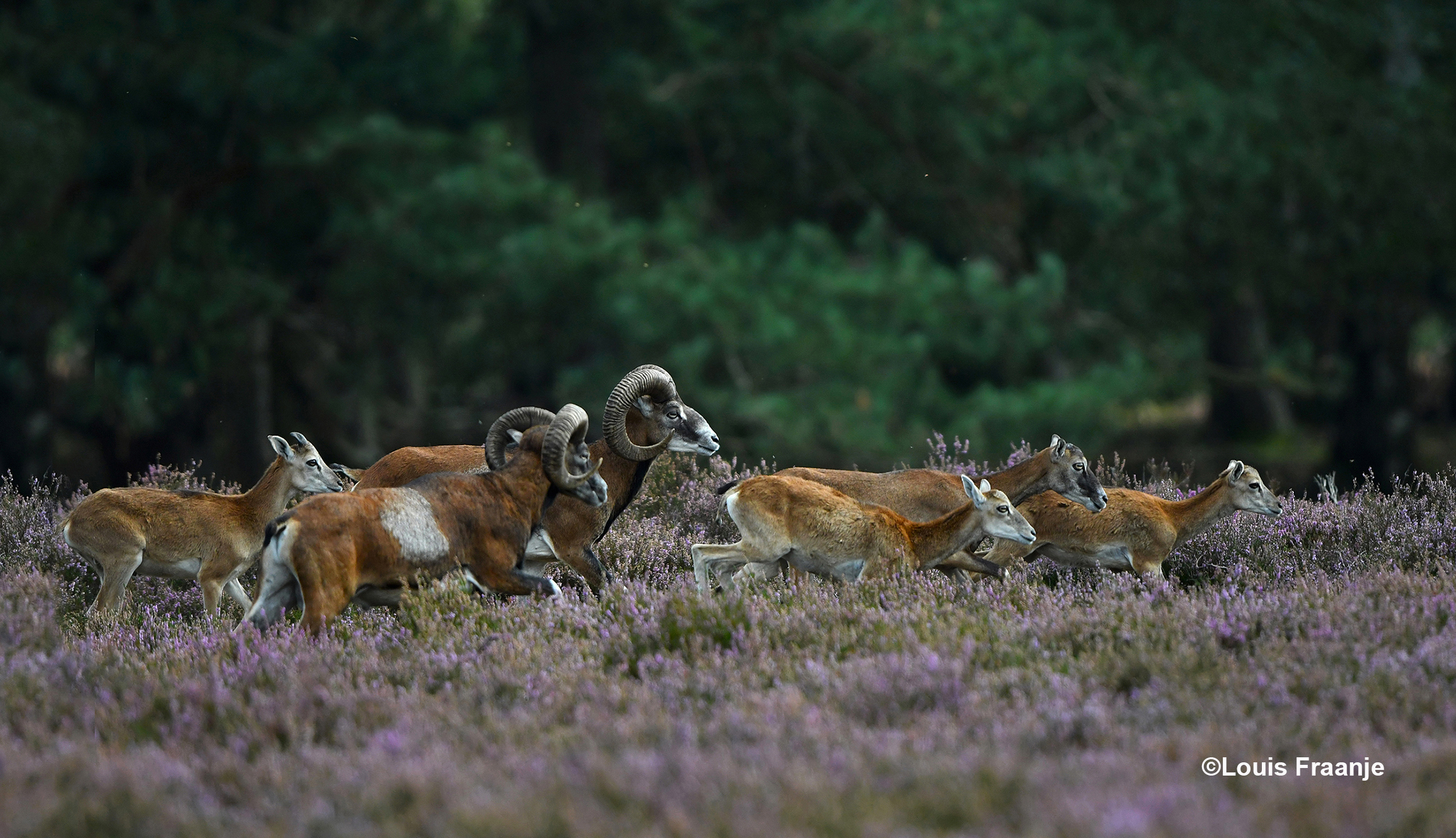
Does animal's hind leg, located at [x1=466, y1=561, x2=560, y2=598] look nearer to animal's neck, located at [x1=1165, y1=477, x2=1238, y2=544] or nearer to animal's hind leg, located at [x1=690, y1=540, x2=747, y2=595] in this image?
animal's hind leg, located at [x1=690, y1=540, x2=747, y2=595]

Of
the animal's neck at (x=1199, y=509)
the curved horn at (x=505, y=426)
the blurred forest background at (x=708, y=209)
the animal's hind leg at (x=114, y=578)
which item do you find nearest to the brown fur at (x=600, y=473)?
the curved horn at (x=505, y=426)

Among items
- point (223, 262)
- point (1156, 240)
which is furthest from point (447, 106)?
point (1156, 240)

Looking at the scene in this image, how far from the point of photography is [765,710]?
5441 mm

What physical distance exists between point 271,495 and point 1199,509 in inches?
226

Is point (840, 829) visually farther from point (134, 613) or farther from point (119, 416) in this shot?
point (119, 416)

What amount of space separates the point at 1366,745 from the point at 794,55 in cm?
1616

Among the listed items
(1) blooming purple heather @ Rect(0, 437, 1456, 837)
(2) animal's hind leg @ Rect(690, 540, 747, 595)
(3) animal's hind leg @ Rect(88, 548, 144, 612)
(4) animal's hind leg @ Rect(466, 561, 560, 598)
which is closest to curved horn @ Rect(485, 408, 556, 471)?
(4) animal's hind leg @ Rect(466, 561, 560, 598)

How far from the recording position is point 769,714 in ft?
17.5

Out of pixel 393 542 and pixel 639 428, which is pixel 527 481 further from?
pixel 639 428

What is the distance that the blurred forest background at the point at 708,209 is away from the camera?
1748cm

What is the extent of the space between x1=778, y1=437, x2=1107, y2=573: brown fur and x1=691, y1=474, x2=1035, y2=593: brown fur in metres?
0.80

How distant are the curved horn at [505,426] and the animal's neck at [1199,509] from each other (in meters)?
3.90

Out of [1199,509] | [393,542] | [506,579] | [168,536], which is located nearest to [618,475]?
[506,579]

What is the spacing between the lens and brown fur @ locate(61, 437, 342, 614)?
8.16 meters
